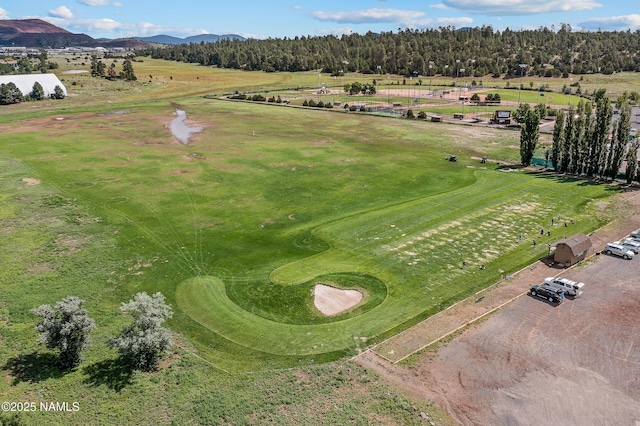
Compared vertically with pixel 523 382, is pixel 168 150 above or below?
above

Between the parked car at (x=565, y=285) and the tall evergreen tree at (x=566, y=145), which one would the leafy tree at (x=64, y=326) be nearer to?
the parked car at (x=565, y=285)

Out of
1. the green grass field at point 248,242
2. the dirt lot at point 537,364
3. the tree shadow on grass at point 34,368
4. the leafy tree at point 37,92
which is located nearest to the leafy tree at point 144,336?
the green grass field at point 248,242

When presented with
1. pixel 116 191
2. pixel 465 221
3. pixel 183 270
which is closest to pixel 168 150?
pixel 116 191

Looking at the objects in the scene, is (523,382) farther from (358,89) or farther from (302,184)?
(358,89)

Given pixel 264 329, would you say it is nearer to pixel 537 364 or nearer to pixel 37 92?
pixel 537 364

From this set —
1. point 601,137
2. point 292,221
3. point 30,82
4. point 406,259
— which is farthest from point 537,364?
point 30,82

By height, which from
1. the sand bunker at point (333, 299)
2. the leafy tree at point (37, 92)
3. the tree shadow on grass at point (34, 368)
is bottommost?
the tree shadow on grass at point (34, 368)

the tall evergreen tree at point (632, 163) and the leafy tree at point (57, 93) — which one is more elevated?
the leafy tree at point (57, 93)
